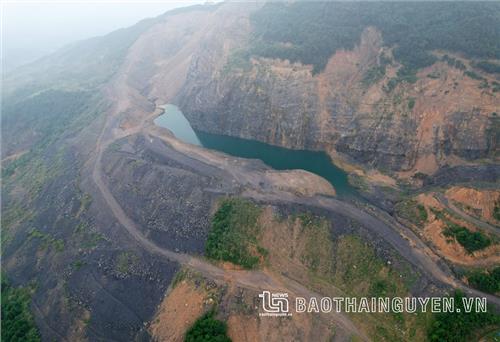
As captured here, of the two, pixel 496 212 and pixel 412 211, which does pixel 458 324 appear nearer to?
pixel 412 211

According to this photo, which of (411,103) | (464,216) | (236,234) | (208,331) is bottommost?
(208,331)

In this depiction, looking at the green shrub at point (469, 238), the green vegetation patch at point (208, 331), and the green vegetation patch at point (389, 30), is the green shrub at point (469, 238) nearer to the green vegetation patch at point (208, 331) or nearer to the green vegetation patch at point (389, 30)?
the green vegetation patch at point (208, 331)

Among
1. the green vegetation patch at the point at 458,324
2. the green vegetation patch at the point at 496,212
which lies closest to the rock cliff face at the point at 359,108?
the green vegetation patch at the point at 496,212

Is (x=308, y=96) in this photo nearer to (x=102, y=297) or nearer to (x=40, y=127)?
(x=102, y=297)

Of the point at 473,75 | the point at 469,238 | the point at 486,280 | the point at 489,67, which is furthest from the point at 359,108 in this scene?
the point at 486,280

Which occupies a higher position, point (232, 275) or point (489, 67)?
point (489, 67)

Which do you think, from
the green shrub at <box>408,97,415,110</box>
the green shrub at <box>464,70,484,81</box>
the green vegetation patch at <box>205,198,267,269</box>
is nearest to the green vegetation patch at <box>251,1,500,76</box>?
the green shrub at <box>464,70,484,81</box>

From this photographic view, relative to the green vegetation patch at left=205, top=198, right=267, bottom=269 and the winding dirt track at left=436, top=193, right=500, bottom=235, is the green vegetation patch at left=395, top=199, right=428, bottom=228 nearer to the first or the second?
the winding dirt track at left=436, top=193, right=500, bottom=235
